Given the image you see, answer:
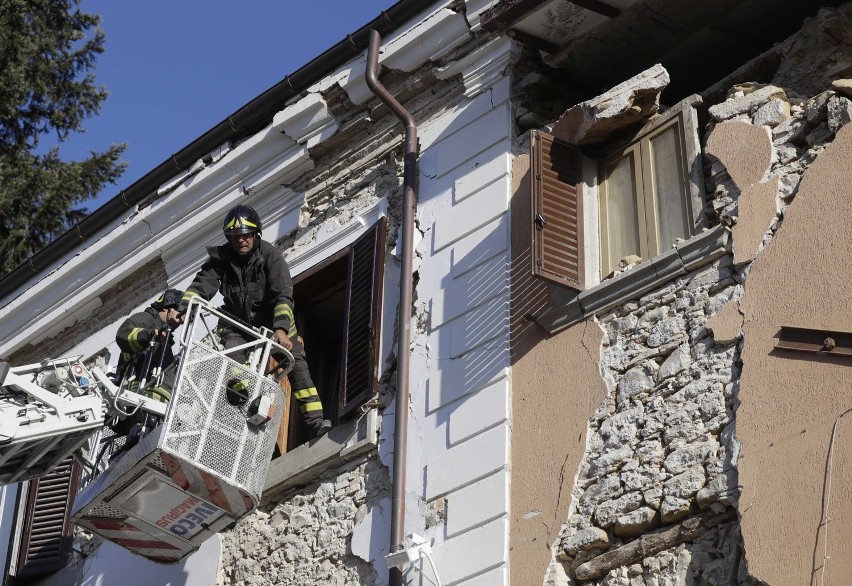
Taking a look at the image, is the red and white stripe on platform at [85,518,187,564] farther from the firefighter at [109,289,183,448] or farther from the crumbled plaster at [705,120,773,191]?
the crumbled plaster at [705,120,773,191]

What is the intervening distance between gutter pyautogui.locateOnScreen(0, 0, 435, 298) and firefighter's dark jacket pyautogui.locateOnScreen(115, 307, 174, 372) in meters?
2.50

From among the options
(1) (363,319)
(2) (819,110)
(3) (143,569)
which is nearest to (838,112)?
(2) (819,110)

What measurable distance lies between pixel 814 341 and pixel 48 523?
22.9 ft

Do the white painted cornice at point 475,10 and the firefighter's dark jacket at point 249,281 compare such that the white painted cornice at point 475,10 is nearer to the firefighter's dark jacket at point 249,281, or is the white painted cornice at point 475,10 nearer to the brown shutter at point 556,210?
A: the brown shutter at point 556,210

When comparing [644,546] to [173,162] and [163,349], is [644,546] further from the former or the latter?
[173,162]

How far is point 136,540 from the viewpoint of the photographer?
948 cm

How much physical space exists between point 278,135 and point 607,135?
10.4 ft

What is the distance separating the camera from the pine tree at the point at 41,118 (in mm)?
18047

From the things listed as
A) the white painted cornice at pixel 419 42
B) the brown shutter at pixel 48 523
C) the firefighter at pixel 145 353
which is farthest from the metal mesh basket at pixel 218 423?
the brown shutter at pixel 48 523

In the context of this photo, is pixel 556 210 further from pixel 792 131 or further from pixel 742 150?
pixel 792 131

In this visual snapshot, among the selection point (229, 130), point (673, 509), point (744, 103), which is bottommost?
point (673, 509)

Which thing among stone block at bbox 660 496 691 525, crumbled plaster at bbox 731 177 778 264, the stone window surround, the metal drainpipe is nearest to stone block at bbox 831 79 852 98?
crumbled plaster at bbox 731 177 778 264

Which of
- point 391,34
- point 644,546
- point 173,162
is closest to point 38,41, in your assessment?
point 173,162

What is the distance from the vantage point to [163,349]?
375 inches
